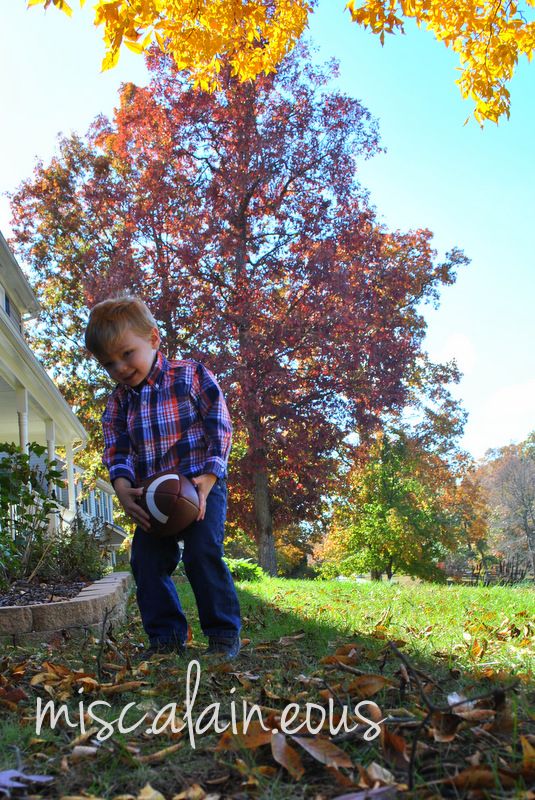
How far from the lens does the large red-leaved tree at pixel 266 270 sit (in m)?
14.2

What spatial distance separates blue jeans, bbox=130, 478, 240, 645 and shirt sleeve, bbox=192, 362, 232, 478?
0.15 meters

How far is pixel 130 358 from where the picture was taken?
11.5 ft

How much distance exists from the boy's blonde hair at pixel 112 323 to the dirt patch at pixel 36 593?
2039mm

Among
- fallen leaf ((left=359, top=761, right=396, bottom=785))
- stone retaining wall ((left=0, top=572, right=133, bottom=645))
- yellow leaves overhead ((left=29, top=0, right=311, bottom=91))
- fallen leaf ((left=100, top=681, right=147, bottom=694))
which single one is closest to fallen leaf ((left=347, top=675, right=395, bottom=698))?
fallen leaf ((left=359, top=761, right=396, bottom=785))

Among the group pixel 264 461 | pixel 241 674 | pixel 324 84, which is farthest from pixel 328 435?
pixel 241 674

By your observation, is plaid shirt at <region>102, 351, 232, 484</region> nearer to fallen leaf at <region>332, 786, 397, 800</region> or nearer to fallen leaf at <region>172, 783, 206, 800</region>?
fallen leaf at <region>172, 783, 206, 800</region>

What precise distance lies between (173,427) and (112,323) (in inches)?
22.7

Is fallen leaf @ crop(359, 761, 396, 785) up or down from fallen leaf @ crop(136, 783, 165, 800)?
down

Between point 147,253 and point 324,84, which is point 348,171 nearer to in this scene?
point 324,84

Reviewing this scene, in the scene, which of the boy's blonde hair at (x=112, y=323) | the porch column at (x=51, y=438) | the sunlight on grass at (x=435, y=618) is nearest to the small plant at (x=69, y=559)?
the sunlight on grass at (x=435, y=618)

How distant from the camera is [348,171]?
15.5m

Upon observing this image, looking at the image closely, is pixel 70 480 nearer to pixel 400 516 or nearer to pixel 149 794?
pixel 400 516

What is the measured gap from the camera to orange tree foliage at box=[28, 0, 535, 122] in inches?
237

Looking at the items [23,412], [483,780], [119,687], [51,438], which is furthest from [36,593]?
[51,438]
